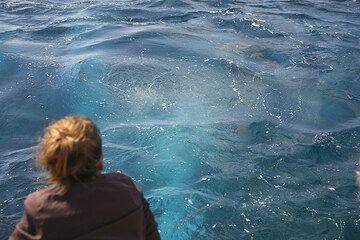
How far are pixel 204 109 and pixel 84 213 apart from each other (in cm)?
397

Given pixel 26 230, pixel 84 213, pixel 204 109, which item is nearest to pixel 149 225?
pixel 84 213

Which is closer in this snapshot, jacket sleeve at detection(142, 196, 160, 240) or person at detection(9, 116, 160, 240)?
person at detection(9, 116, 160, 240)

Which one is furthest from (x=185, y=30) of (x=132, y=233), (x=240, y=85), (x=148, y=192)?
(x=132, y=233)

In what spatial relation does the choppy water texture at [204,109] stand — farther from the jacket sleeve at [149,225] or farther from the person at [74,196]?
the person at [74,196]

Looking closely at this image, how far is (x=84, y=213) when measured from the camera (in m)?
2.04

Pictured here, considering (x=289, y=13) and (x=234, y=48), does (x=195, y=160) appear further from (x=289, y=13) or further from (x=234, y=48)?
(x=289, y=13)

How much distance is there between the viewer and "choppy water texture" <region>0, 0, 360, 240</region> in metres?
4.09

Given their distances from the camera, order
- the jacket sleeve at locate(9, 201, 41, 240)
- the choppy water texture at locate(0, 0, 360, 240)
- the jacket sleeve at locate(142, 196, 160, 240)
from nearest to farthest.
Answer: the jacket sleeve at locate(9, 201, 41, 240) → the jacket sleeve at locate(142, 196, 160, 240) → the choppy water texture at locate(0, 0, 360, 240)

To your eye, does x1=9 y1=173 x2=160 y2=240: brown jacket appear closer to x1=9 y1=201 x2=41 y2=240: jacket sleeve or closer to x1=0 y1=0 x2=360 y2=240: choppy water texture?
x1=9 y1=201 x2=41 y2=240: jacket sleeve

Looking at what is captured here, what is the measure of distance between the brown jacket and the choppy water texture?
1773mm

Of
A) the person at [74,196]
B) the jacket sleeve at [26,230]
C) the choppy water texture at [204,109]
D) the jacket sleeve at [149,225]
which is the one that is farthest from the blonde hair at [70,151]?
the choppy water texture at [204,109]

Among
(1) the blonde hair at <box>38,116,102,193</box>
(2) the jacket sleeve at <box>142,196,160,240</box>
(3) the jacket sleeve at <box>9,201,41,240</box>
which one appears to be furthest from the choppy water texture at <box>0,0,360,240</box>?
(1) the blonde hair at <box>38,116,102,193</box>

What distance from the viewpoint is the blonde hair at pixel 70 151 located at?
198 centimetres

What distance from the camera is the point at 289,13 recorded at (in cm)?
1080
